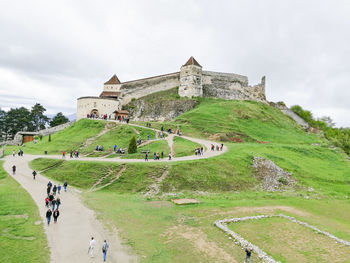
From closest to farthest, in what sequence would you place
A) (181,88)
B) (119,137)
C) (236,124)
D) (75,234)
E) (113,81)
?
(75,234) → (119,137) → (236,124) → (181,88) → (113,81)

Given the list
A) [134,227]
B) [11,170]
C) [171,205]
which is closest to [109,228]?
[134,227]

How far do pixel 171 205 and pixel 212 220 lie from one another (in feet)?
13.0

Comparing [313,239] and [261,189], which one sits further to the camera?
[261,189]

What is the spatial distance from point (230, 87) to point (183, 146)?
3977 centimetres

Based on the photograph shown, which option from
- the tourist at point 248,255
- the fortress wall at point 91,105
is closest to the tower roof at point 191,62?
the fortress wall at point 91,105

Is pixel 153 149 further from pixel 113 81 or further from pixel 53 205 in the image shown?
pixel 113 81

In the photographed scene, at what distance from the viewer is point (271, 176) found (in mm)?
A: 27375

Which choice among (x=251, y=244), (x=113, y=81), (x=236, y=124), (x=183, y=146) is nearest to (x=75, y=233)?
(x=251, y=244)

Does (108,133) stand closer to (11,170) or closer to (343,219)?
(11,170)

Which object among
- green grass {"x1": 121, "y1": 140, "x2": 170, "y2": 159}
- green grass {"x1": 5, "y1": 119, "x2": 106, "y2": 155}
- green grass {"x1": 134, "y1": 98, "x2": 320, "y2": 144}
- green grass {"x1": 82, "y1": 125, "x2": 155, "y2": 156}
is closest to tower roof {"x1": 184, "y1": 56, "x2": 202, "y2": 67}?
green grass {"x1": 134, "y1": 98, "x2": 320, "y2": 144}

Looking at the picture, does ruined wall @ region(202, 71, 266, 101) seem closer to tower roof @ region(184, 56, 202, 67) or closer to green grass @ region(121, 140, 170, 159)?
tower roof @ region(184, 56, 202, 67)

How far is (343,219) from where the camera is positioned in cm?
1756

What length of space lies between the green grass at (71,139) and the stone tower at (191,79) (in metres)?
24.4

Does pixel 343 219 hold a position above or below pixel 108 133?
below
